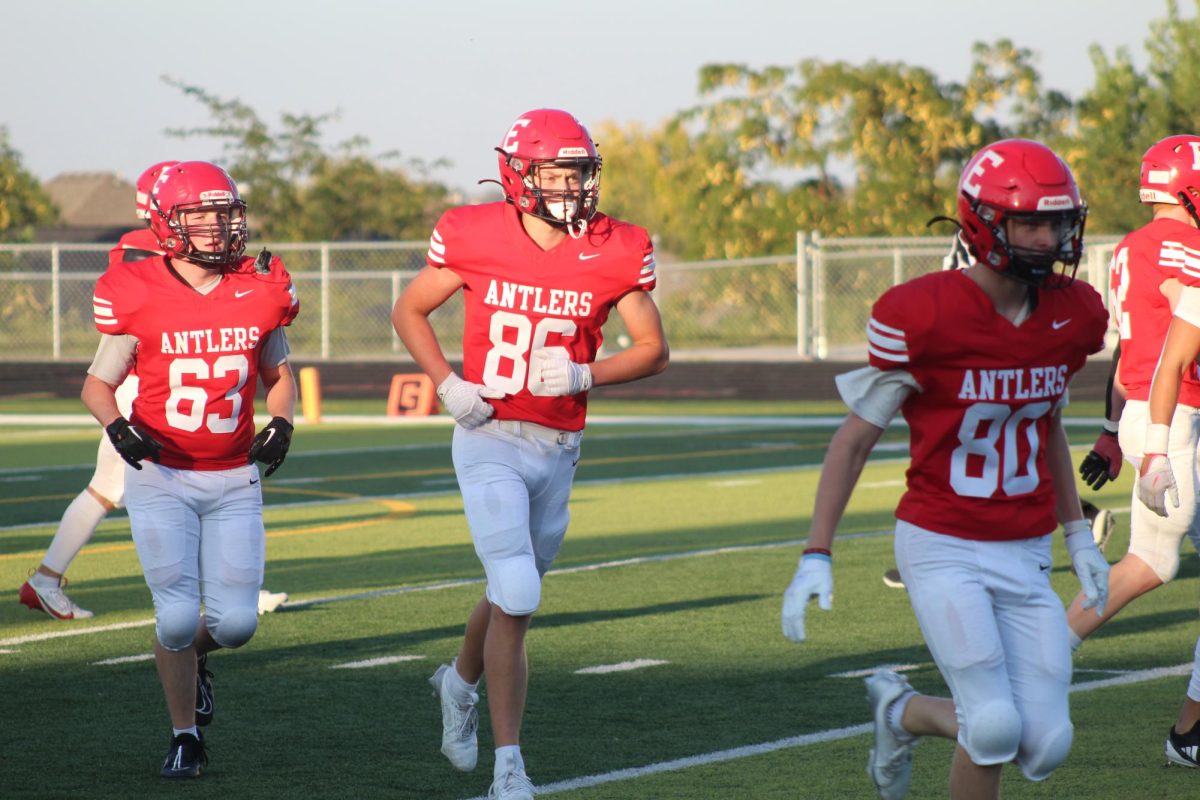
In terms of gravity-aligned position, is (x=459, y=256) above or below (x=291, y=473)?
above

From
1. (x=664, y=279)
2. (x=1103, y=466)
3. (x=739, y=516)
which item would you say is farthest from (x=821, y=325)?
(x=1103, y=466)

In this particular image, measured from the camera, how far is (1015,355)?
427cm

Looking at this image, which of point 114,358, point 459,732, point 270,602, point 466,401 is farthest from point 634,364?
point 270,602

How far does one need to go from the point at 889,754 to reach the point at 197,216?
272cm

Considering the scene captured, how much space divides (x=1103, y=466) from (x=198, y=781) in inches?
117

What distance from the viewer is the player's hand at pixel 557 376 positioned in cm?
531

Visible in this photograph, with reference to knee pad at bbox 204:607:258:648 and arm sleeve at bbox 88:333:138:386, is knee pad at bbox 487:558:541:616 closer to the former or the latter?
knee pad at bbox 204:607:258:648

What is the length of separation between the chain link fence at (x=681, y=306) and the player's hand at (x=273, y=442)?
1979 cm

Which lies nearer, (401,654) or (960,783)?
(960,783)

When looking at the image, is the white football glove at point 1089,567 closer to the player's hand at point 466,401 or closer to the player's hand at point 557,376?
the player's hand at point 557,376

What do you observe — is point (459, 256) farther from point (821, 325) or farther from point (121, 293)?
point (821, 325)

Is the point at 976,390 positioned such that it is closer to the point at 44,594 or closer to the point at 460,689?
the point at 460,689

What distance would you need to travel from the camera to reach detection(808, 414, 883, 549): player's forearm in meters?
4.23

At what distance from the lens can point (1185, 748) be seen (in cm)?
555
